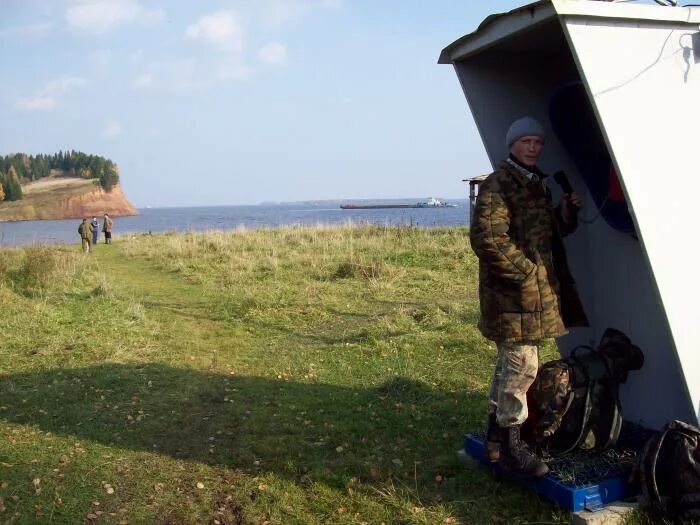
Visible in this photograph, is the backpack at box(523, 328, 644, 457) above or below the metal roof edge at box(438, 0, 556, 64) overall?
below

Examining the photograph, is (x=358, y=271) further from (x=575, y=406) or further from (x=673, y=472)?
(x=673, y=472)

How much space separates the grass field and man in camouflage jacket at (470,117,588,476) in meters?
0.57

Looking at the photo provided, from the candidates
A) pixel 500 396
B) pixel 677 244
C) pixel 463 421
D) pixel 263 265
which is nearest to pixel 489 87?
pixel 677 244

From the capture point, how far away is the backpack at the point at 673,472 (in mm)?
3340

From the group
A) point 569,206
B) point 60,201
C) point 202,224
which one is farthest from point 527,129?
point 60,201

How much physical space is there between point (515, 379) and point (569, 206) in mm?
1082

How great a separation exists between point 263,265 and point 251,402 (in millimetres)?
10599

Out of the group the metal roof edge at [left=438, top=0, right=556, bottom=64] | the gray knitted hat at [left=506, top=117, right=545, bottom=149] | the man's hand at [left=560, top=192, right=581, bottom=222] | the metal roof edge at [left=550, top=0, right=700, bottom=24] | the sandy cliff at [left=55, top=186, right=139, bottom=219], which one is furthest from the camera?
the sandy cliff at [left=55, top=186, right=139, bottom=219]

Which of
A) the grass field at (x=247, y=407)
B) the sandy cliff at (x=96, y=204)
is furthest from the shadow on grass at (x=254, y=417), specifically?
the sandy cliff at (x=96, y=204)

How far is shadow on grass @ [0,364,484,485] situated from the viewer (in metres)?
4.75

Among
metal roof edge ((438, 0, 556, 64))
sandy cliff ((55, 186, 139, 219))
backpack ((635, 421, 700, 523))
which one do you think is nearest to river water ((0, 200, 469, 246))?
sandy cliff ((55, 186, 139, 219))

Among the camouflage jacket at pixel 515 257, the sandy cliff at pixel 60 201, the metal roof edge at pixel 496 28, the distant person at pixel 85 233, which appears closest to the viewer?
the metal roof edge at pixel 496 28

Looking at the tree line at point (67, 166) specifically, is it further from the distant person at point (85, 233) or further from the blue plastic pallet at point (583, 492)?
the blue plastic pallet at point (583, 492)

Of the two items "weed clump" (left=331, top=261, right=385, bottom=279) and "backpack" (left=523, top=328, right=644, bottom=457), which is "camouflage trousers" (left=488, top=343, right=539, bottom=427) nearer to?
"backpack" (left=523, top=328, right=644, bottom=457)
